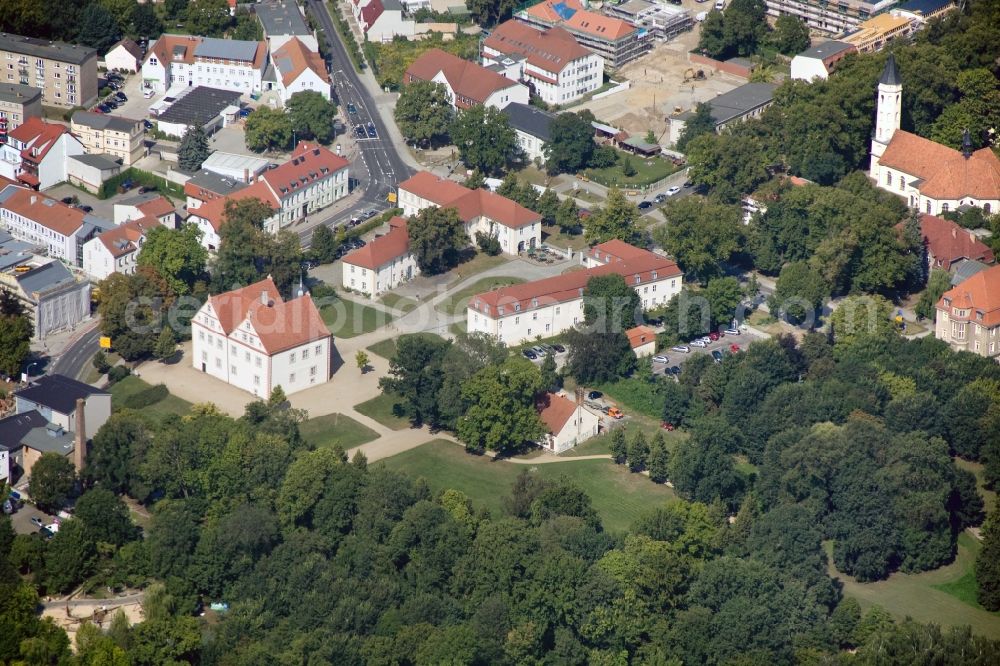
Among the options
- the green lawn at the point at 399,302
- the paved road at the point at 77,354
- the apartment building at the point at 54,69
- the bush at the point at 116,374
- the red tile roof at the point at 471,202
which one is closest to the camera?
the bush at the point at 116,374

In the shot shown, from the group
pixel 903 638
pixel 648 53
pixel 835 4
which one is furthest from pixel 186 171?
pixel 903 638

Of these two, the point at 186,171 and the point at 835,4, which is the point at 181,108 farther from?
the point at 835,4

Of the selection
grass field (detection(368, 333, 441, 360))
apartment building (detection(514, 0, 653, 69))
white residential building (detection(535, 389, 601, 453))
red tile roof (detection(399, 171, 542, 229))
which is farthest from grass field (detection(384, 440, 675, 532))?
apartment building (detection(514, 0, 653, 69))

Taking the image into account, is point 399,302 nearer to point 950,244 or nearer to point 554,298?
point 554,298

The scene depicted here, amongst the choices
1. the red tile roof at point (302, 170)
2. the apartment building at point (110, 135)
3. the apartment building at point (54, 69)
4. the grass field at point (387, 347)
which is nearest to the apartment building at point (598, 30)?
the red tile roof at point (302, 170)

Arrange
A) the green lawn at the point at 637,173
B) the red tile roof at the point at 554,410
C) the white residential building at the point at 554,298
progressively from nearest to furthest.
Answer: the red tile roof at the point at 554,410
the white residential building at the point at 554,298
the green lawn at the point at 637,173

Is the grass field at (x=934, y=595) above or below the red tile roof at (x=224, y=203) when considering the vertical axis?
below

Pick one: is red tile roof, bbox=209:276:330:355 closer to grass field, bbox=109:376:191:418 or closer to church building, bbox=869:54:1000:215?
grass field, bbox=109:376:191:418

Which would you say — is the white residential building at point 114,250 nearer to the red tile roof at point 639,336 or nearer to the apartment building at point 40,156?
the apartment building at point 40,156
